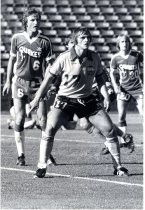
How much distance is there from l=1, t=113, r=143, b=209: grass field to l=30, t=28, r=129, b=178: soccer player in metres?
0.39

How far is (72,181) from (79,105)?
997 mm

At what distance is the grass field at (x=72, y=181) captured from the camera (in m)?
7.44

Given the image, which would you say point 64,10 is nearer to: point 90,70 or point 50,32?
point 50,32

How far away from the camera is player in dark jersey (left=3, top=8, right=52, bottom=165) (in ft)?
35.6

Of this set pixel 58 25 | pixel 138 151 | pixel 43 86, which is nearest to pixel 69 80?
pixel 43 86

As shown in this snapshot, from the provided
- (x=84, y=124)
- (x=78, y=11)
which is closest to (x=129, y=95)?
(x=84, y=124)

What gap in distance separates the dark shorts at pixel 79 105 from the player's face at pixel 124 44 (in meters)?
4.81

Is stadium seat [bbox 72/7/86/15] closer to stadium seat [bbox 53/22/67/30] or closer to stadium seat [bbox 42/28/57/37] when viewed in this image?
stadium seat [bbox 53/22/67/30]

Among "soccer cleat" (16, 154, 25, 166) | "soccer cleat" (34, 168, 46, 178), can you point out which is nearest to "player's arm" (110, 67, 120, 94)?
"soccer cleat" (16, 154, 25, 166)

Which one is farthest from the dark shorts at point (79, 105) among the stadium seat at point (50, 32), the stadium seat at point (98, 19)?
the stadium seat at point (98, 19)

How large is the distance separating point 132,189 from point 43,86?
1.74 meters

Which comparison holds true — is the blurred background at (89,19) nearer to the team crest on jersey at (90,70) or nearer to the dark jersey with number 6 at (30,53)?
the dark jersey with number 6 at (30,53)

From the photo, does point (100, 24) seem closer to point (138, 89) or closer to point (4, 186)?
point (138, 89)

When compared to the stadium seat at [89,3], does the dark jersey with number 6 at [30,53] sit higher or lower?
lower
